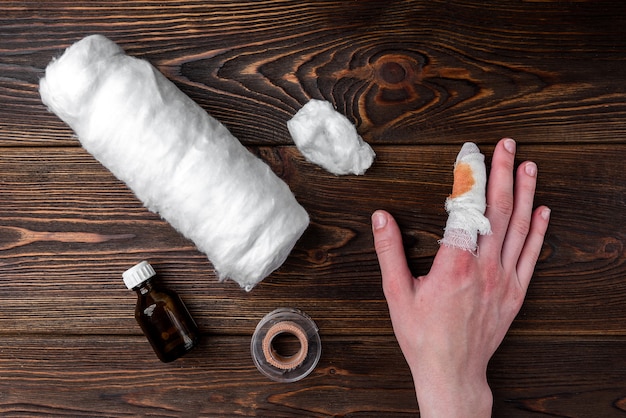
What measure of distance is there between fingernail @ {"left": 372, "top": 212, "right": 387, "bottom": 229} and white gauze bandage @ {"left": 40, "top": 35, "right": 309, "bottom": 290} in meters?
0.12

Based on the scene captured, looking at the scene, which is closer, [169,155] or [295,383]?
[169,155]

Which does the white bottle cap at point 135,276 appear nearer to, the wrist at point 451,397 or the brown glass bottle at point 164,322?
the brown glass bottle at point 164,322

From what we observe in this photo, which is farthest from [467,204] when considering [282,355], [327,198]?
[282,355]

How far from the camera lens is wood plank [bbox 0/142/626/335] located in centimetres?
60

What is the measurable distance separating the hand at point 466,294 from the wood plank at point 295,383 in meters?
0.04

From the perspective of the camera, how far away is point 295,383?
24.2 inches

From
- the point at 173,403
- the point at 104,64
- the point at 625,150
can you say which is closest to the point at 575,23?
the point at 625,150

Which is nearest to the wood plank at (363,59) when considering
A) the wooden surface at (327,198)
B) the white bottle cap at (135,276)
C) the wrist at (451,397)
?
the wooden surface at (327,198)

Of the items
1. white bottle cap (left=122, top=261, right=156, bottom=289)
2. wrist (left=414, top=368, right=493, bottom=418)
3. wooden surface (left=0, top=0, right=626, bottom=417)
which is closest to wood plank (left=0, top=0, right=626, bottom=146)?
wooden surface (left=0, top=0, right=626, bottom=417)

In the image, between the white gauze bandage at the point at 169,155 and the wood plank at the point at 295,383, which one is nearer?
the white gauze bandage at the point at 169,155

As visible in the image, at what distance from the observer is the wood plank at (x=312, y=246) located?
0.60 meters

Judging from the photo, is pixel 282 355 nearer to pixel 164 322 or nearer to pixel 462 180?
pixel 164 322

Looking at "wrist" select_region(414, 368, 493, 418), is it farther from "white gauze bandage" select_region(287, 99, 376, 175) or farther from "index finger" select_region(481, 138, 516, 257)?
"white gauze bandage" select_region(287, 99, 376, 175)

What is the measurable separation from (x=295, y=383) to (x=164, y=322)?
0.18m
